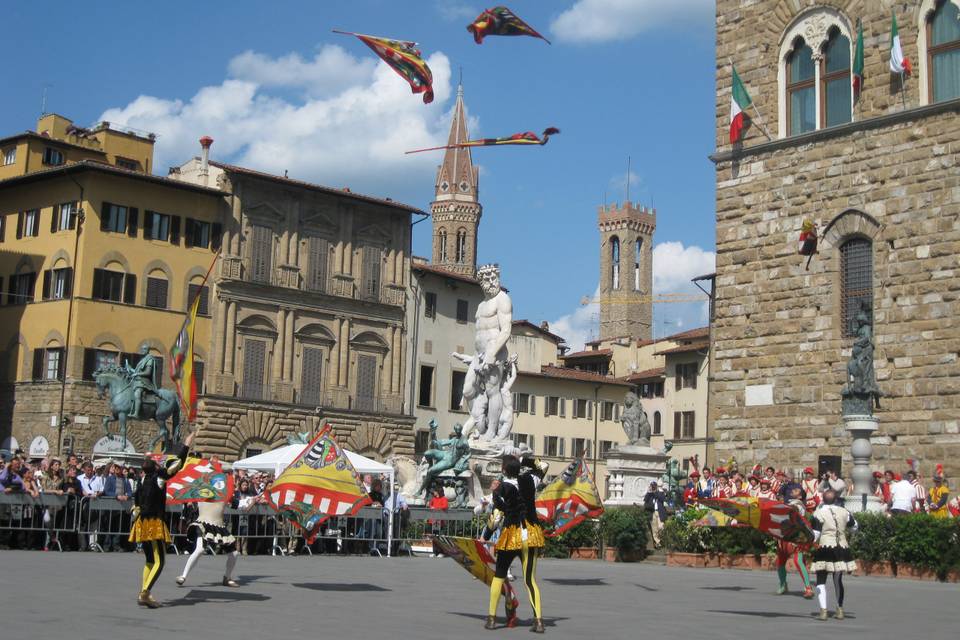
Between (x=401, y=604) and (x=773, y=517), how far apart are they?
494 cm

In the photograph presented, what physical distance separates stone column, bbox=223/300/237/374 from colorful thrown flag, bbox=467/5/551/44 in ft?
94.3

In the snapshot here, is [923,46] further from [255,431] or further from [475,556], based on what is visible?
[255,431]

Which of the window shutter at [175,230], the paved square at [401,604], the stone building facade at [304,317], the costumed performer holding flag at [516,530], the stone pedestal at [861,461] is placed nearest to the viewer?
the paved square at [401,604]

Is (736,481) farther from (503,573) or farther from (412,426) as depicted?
(412,426)

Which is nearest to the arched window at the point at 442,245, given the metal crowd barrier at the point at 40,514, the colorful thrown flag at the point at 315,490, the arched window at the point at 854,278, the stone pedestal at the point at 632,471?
the stone pedestal at the point at 632,471

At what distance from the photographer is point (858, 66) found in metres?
25.4

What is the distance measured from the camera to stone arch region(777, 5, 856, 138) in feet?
86.2

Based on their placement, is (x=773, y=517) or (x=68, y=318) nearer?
(x=773, y=517)

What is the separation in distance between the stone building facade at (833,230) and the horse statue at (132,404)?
1282cm

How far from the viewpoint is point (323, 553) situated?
23281 mm

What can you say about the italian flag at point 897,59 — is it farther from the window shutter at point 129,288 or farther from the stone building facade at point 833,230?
the window shutter at point 129,288

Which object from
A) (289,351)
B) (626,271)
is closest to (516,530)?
(289,351)

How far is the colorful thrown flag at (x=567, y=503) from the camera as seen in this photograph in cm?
1727

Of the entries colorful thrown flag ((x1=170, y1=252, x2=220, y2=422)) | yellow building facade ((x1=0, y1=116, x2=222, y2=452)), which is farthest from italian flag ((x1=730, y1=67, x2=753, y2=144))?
yellow building facade ((x1=0, y1=116, x2=222, y2=452))
